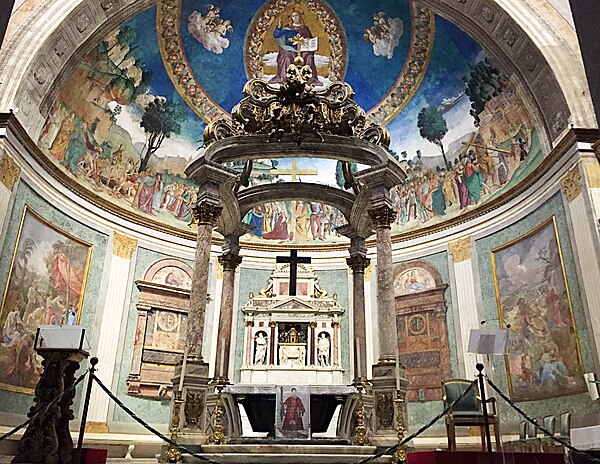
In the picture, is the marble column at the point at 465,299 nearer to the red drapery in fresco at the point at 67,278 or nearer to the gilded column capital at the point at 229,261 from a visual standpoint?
the gilded column capital at the point at 229,261

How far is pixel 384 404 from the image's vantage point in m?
7.57

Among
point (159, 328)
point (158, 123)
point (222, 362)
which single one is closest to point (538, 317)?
point (222, 362)

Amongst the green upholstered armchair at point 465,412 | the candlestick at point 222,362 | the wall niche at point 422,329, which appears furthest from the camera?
the wall niche at point 422,329

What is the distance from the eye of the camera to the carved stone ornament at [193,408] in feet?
24.5

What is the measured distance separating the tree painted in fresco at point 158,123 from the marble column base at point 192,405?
28.1 ft

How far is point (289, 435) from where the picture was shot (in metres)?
7.85

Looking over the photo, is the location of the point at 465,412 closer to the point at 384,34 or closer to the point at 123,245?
the point at 123,245

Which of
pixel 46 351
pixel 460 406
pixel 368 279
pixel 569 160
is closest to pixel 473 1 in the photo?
pixel 569 160

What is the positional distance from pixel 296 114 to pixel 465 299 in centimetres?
742

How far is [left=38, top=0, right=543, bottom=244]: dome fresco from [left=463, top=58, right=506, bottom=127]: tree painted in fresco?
0.03 metres

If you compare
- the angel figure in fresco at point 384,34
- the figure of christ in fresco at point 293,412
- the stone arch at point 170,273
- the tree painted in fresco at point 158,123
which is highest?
the angel figure in fresco at point 384,34

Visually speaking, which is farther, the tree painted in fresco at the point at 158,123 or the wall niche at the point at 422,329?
the tree painted in fresco at the point at 158,123

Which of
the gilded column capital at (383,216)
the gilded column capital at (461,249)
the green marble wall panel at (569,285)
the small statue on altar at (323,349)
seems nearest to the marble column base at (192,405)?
the gilded column capital at (383,216)

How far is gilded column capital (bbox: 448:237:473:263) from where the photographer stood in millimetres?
13727
